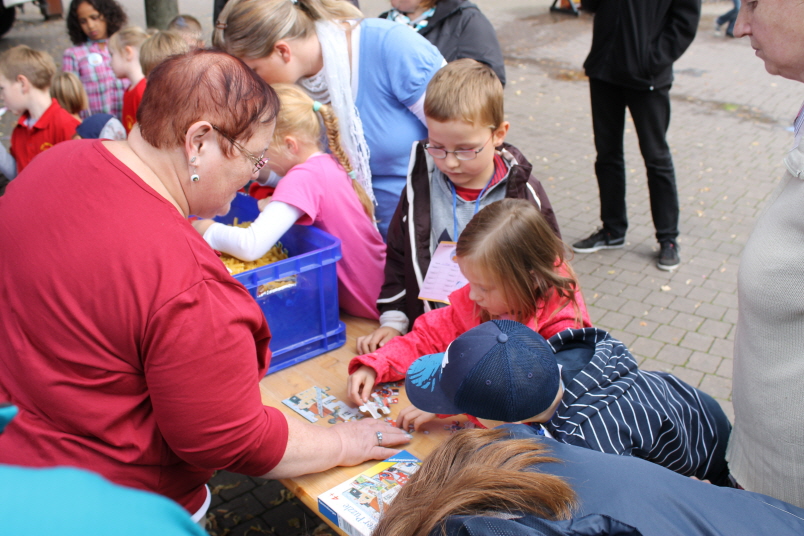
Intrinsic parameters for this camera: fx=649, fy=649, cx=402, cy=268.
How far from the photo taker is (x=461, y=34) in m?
3.63

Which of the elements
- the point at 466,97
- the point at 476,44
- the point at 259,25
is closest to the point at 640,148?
the point at 476,44

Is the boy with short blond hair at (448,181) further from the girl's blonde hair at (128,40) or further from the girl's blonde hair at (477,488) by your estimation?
the girl's blonde hair at (128,40)

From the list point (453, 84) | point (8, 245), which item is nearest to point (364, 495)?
point (8, 245)

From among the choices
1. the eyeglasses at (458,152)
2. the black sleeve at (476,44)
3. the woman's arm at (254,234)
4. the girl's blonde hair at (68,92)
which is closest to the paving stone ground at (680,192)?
the woman's arm at (254,234)

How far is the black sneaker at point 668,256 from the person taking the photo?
489 centimetres

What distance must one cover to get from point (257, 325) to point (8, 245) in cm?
54

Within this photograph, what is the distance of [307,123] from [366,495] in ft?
4.82

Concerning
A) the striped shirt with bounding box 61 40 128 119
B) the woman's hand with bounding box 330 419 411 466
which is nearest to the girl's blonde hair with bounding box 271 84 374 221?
the woman's hand with bounding box 330 419 411 466

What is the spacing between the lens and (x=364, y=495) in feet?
5.41

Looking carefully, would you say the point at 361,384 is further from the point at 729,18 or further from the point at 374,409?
the point at 729,18

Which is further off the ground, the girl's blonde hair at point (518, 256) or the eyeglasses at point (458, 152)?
the eyeglasses at point (458, 152)

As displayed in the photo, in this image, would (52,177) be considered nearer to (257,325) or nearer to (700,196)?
(257,325)

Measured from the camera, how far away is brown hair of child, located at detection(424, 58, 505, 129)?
7.16 ft

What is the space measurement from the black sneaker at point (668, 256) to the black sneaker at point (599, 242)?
40cm
